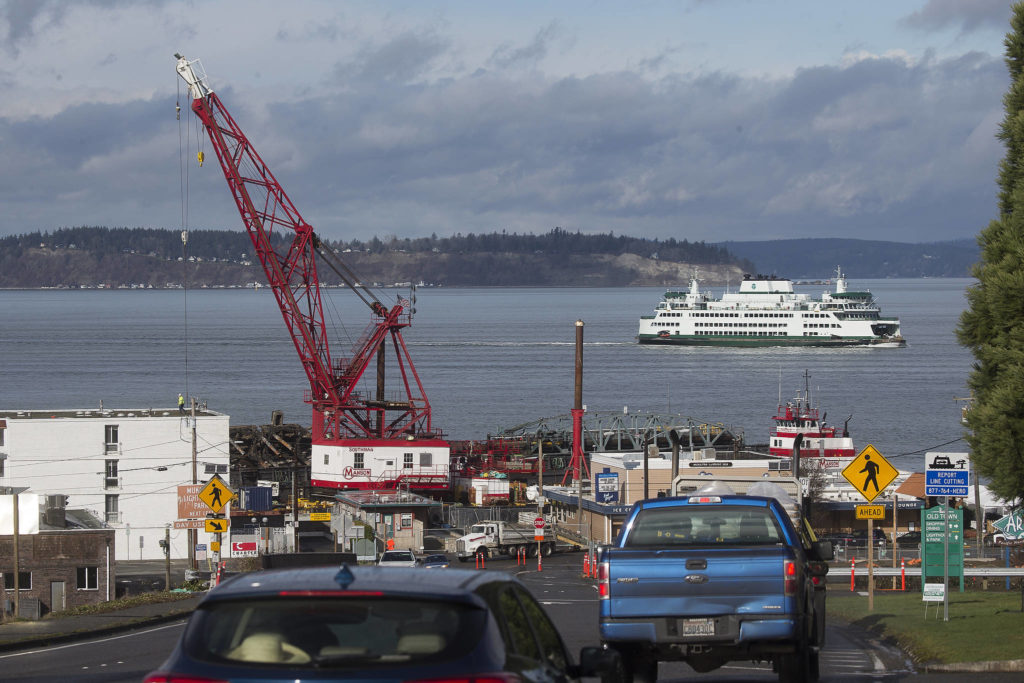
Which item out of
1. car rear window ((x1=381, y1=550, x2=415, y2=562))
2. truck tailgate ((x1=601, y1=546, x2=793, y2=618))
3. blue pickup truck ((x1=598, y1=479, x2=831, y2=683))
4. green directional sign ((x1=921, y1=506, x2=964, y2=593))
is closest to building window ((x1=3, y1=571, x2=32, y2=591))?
car rear window ((x1=381, y1=550, x2=415, y2=562))

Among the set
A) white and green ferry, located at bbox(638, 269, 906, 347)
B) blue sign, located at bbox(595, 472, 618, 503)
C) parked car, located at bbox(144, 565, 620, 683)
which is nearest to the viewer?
parked car, located at bbox(144, 565, 620, 683)

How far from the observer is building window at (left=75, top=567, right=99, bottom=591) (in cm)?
3569

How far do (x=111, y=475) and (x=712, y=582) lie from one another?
1780 inches

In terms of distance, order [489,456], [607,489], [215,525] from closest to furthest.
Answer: [215,525], [607,489], [489,456]

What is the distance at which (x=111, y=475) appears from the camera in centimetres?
5272

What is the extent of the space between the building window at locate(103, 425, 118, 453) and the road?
1286 inches

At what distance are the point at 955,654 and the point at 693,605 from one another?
5901mm

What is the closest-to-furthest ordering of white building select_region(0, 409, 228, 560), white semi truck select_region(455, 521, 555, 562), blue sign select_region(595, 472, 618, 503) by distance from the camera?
white semi truck select_region(455, 521, 555, 562), blue sign select_region(595, 472, 618, 503), white building select_region(0, 409, 228, 560)

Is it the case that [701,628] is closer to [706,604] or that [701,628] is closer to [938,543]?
[706,604]

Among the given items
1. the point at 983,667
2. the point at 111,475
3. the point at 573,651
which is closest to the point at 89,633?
the point at 573,651

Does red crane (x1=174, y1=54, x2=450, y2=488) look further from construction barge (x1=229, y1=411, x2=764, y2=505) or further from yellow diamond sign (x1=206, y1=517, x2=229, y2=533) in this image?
yellow diamond sign (x1=206, y1=517, x2=229, y2=533)

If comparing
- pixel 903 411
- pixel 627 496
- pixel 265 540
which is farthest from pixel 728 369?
pixel 265 540

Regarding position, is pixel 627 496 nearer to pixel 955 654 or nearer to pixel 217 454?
pixel 217 454

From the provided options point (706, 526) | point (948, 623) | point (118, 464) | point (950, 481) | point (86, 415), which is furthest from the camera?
point (86, 415)
